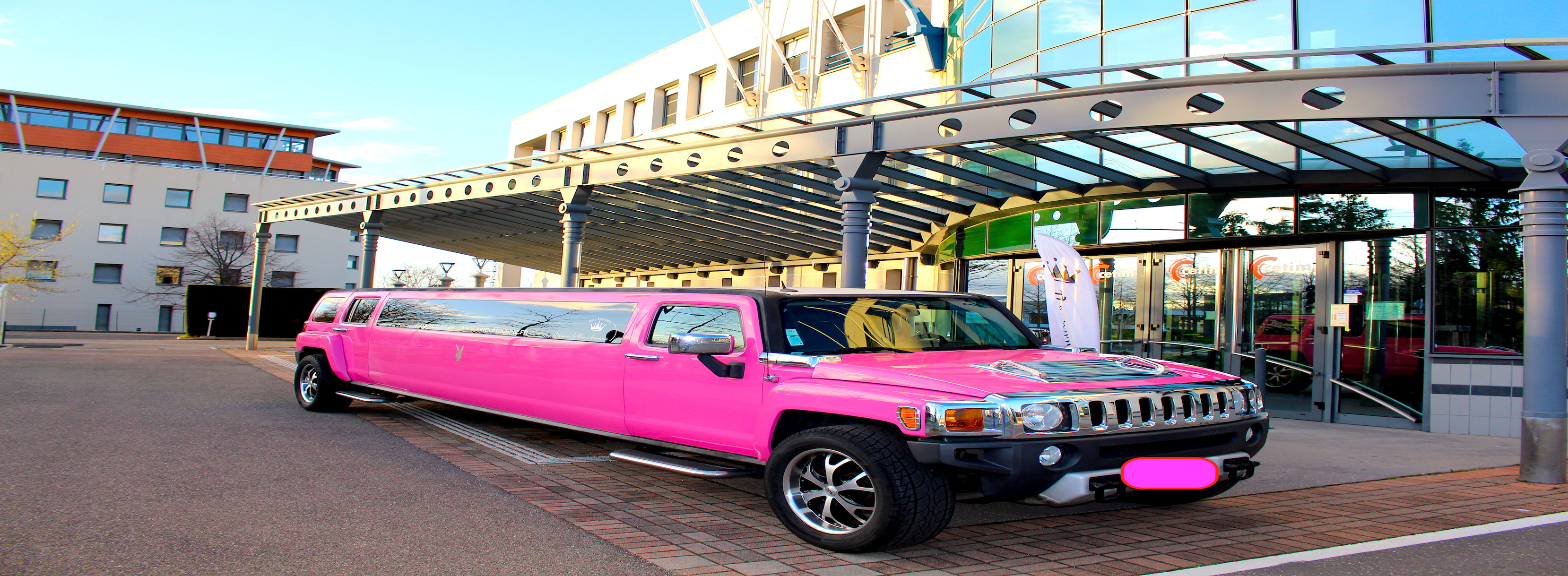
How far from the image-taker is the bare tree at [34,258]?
129 ft

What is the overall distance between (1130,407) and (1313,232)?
797cm

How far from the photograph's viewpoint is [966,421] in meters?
4.00

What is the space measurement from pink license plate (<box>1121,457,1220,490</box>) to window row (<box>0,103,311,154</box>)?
6483 cm

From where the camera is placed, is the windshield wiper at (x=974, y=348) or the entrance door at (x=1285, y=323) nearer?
the windshield wiper at (x=974, y=348)

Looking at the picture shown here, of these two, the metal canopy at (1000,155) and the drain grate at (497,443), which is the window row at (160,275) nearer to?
the metal canopy at (1000,155)

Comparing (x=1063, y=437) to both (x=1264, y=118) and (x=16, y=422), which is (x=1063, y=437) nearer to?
(x=1264, y=118)

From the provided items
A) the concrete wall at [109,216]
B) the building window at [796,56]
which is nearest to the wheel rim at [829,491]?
the building window at [796,56]

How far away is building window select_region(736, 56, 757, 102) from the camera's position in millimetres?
21891

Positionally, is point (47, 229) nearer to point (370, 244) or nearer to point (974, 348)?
point (370, 244)

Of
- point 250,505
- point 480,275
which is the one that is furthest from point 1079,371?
point 480,275

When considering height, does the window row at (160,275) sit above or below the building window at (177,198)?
below

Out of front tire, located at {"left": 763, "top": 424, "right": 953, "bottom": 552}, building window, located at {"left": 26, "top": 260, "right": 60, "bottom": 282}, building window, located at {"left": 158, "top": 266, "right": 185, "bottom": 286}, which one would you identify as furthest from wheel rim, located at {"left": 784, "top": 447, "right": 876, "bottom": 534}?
building window, located at {"left": 158, "top": 266, "right": 185, "bottom": 286}

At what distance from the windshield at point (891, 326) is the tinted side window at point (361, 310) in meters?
5.70

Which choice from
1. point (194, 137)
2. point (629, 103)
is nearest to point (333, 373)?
point (629, 103)
